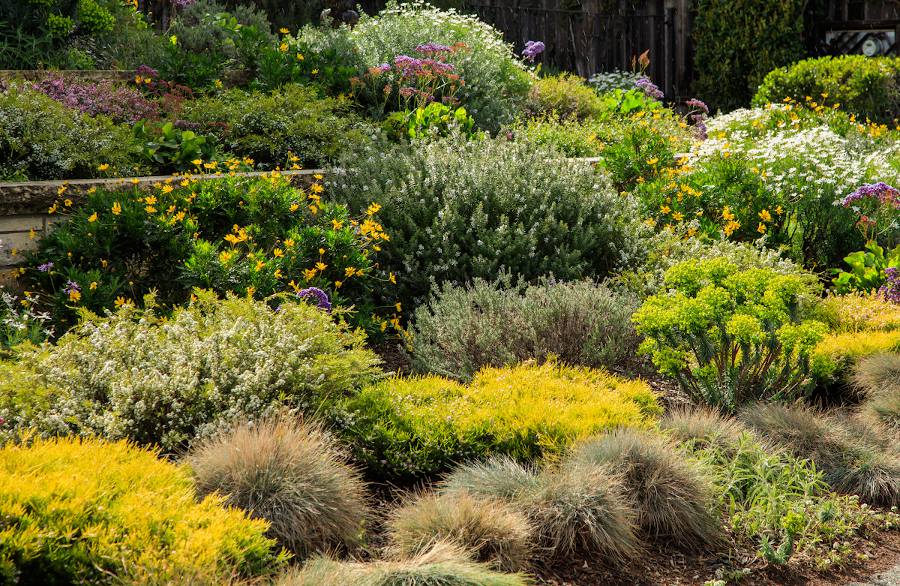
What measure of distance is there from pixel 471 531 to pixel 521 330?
6.61 ft

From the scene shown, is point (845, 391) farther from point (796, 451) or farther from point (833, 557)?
point (833, 557)

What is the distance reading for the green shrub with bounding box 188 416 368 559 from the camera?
3168 millimetres

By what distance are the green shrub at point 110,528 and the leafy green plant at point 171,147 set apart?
379 centimetres

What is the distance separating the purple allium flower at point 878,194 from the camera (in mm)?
6441

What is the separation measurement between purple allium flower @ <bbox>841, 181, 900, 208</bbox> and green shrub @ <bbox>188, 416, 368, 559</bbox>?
4703 millimetres

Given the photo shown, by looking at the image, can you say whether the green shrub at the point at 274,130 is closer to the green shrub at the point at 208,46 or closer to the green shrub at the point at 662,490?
the green shrub at the point at 208,46

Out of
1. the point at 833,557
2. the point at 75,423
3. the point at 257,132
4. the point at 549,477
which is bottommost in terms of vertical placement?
the point at 833,557

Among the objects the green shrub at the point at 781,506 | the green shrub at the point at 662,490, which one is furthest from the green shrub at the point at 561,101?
the green shrub at the point at 662,490

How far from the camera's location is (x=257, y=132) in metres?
7.23

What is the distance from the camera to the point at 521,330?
5133 millimetres

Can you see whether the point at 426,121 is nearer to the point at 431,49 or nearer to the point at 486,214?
the point at 431,49

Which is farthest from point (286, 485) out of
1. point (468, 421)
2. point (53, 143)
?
point (53, 143)

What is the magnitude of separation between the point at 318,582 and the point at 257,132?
16.7 feet

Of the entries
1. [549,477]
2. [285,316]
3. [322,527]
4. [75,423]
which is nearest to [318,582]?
[322,527]
